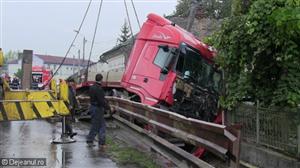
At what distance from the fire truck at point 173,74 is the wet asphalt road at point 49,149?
247cm

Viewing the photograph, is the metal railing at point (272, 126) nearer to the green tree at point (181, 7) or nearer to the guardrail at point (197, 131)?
the guardrail at point (197, 131)

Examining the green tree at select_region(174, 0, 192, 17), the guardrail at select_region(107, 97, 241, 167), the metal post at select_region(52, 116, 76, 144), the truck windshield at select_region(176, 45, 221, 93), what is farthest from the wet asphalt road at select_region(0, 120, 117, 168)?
the green tree at select_region(174, 0, 192, 17)

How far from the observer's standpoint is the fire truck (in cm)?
1491

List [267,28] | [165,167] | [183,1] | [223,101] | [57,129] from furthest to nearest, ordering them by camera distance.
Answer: [183,1]
[57,129]
[223,101]
[267,28]
[165,167]

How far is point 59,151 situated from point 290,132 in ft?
16.2

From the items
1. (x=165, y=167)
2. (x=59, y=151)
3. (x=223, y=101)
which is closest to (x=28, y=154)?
(x=59, y=151)

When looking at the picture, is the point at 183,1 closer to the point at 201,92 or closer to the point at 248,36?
the point at 201,92

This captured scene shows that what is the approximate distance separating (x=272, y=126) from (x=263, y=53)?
1.70m

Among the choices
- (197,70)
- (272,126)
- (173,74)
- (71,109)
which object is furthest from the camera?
(197,70)

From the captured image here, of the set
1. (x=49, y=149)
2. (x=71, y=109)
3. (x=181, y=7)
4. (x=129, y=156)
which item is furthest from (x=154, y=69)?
(x=181, y=7)

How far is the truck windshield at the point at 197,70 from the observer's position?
49.4 feet

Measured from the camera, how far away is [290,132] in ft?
29.7

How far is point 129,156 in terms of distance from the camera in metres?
9.68

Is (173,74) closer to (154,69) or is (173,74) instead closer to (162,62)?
(162,62)
